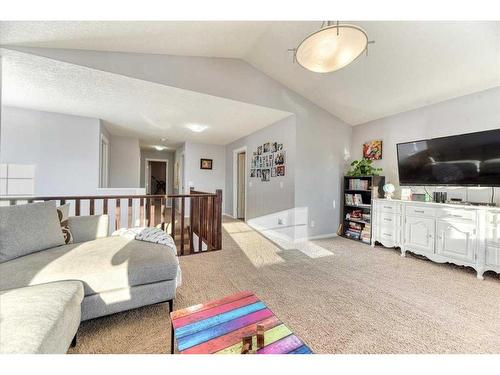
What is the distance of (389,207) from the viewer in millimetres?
3275

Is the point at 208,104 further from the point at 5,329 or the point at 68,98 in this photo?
the point at 5,329

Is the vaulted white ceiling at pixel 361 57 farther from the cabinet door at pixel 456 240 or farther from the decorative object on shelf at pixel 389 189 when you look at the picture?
the cabinet door at pixel 456 240

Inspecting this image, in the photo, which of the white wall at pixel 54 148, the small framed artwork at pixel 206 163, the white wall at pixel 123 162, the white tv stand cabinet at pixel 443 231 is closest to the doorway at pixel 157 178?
the white wall at pixel 123 162

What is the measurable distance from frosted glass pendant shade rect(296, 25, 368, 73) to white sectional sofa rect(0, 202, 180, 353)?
74.4 inches

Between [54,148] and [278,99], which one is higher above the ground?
A: [278,99]

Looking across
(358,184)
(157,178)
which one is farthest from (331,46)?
(157,178)

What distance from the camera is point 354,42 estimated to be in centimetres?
146

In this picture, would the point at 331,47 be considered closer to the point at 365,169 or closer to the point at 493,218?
the point at 493,218

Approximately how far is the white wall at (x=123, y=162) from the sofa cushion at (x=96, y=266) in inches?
171

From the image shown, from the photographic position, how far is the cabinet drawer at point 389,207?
124 inches

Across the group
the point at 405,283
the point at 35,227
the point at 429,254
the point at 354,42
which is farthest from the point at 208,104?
the point at 429,254

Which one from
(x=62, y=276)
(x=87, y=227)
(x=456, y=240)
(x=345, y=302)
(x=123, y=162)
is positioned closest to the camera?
(x=62, y=276)

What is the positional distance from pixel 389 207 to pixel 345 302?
2.09m

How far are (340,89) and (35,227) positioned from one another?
13.1 ft
